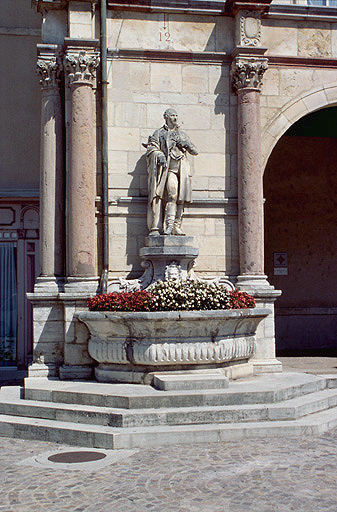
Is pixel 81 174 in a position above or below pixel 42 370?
above

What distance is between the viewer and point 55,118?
11273 millimetres

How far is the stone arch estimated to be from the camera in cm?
1181

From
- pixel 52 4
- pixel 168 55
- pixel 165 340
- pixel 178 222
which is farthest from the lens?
pixel 168 55

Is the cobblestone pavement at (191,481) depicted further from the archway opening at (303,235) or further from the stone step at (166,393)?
the archway opening at (303,235)

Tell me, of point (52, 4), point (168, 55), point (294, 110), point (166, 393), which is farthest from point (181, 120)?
point (166, 393)

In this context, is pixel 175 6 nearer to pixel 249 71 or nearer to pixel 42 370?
pixel 249 71

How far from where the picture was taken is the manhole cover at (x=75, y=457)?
7.45 m

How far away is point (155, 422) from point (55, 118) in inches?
211

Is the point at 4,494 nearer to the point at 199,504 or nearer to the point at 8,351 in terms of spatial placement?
the point at 199,504

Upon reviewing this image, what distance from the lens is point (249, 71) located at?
1138 cm

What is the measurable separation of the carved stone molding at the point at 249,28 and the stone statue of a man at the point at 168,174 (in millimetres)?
1778

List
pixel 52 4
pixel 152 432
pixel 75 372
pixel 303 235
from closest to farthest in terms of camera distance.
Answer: pixel 152 432 < pixel 75 372 < pixel 52 4 < pixel 303 235

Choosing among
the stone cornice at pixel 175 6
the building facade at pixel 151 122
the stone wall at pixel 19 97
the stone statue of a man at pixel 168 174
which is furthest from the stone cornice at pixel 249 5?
the stone wall at pixel 19 97

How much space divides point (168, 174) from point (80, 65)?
2186 millimetres
